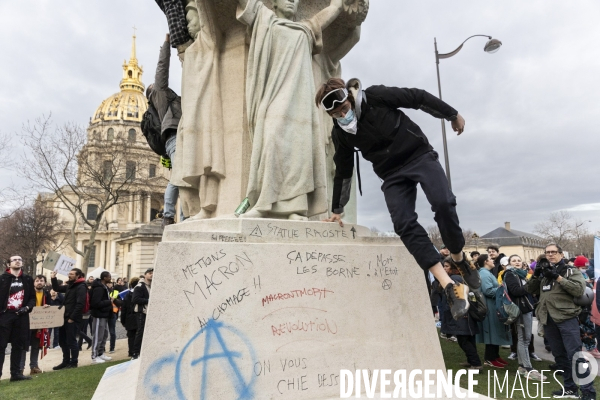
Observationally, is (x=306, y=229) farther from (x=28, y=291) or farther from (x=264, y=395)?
(x=28, y=291)

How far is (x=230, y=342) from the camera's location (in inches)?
134

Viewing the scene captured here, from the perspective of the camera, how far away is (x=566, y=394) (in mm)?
5633

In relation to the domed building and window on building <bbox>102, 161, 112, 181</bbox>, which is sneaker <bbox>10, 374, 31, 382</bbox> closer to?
the domed building

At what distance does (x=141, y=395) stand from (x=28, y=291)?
667 cm

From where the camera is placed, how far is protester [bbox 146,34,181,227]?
653 centimetres

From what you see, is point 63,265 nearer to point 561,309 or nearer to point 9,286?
point 9,286

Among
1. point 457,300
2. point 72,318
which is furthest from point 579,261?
point 72,318

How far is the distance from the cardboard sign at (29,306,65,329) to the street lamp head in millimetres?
15289

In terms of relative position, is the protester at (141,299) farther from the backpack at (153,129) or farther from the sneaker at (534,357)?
the sneaker at (534,357)

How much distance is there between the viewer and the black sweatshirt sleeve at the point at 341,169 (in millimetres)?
4141

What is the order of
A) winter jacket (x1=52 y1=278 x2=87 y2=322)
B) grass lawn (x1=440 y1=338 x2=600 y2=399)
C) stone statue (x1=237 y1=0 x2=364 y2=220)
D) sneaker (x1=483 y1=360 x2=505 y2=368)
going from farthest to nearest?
winter jacket (x1=52 y1=278 x2=87 y2=322) → sneaker (x1=483 y1=360 x2=505 y2=368) → grass lawn (x1=440 y1=338 x2=600 y2=399) → stone statue (x1=237 y1=0 x2=364 y2=220)

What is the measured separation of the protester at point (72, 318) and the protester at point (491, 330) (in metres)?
8.63

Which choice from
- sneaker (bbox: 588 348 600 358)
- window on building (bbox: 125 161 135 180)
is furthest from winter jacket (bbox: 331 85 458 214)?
window on building (bbox: 125 161 135 180)

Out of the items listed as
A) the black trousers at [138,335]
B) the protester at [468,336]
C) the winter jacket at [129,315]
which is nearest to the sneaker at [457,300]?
the protester at [468,336]
